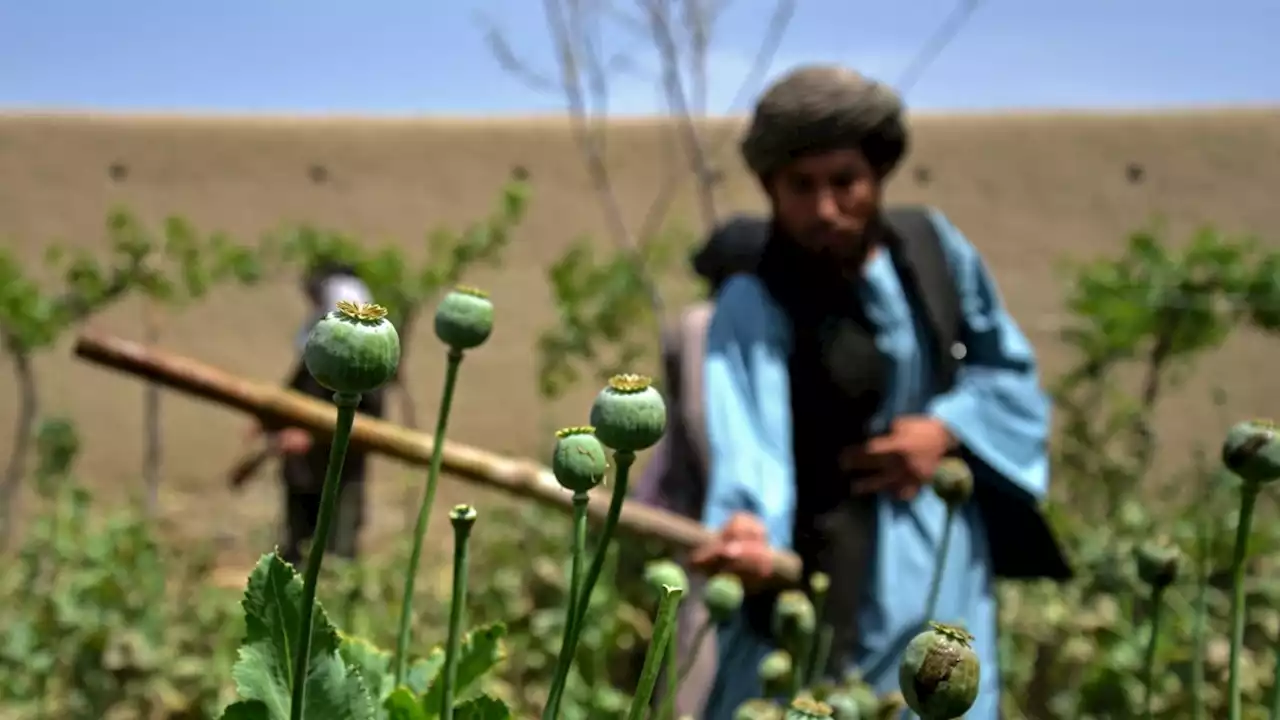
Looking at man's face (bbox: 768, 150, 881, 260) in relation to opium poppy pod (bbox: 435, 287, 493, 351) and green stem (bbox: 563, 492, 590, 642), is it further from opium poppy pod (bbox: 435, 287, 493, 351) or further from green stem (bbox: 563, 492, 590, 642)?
green stem (bbox: 563, 492, 590, 642)

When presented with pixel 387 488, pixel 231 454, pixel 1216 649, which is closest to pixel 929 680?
pixel 1216 649

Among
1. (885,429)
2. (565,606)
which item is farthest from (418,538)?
(885,429)

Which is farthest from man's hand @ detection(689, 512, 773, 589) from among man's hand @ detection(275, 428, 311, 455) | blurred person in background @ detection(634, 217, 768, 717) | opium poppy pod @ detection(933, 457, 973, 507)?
man's hand @ detection(275, 428, 311, 455)

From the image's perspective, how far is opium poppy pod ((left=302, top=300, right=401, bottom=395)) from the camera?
0.30m

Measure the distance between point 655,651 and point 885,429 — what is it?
114 cm

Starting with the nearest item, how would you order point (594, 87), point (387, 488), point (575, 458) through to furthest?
point (575, 458) → point (594, 87) → point (387, 488)

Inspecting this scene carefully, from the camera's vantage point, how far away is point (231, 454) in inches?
329

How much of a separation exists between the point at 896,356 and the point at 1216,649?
3.63 feet

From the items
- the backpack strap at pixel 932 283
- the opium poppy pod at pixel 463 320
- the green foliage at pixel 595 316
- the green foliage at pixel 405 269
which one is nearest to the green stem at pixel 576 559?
the opium poppy pod at pixel 463 320

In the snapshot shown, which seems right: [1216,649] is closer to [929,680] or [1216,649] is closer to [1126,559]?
[1126,559]

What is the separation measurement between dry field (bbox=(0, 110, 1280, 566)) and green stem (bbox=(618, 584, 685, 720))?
8.57 m

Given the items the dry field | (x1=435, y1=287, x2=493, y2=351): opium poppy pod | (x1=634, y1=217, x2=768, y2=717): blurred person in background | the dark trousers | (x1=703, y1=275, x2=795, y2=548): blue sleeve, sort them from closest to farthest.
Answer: (x1=435, y1=287, x2=493, y2=351): opium poppy pod → (x1=703, y1=275, x2=795, y2=548): blue sleeve → (x1=634, y1=217, x2=768, y2=717): blurred person in background → the dark trousers → the dry field

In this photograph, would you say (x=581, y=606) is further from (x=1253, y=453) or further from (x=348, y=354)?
(x=1253, y=453)

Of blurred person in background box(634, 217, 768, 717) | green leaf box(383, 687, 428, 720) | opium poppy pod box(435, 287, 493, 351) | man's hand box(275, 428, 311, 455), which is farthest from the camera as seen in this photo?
man's hand box(275, 428, 311, 455)
